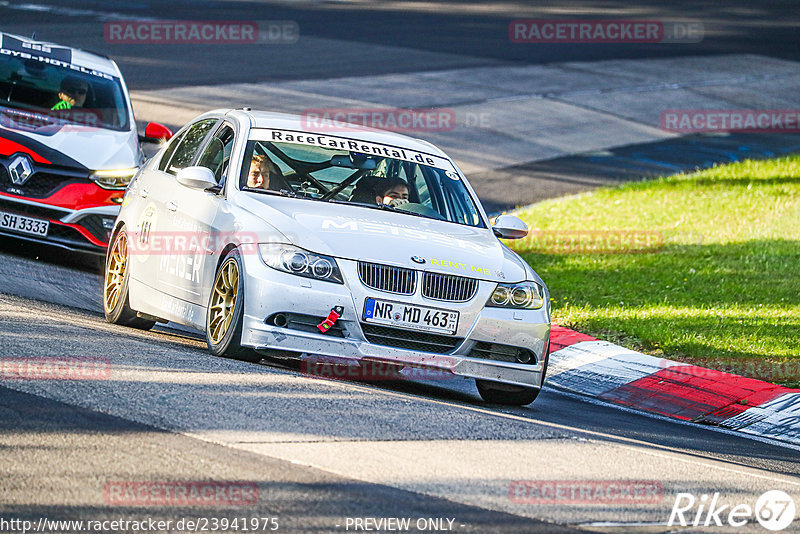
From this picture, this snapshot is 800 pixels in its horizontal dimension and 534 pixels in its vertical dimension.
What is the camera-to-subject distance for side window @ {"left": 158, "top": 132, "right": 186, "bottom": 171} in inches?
397

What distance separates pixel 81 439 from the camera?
589 centimetres

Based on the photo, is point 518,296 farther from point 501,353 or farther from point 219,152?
point 219,152

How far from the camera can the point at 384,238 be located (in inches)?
324

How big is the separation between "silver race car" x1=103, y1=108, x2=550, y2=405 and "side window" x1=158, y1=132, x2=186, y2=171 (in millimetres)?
56

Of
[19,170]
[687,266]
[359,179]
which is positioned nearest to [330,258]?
[359,179]

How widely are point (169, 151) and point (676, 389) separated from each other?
4.35 metres

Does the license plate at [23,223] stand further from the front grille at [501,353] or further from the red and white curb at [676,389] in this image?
the front grille at [501,353]

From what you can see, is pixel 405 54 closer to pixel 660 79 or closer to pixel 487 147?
pixel 660 79

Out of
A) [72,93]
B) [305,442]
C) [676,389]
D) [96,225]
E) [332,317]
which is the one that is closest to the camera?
[305,442]

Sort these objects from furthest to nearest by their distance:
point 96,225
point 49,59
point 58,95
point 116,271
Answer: point 49,59 → point 58,95 → point 96,225 → point 116,271

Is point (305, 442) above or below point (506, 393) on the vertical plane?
above

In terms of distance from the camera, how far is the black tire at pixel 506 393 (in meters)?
8.52

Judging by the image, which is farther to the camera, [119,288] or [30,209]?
[30,209]

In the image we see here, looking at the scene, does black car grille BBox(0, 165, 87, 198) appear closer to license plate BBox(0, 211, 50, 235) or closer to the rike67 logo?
license plate BBox(0, 211, 50, 235)
